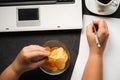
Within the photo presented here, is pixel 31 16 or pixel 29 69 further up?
pixel 31 16


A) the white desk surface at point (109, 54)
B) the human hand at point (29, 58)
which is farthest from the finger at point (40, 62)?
the white desk surface at point (109, 54)

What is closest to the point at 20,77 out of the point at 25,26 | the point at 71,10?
the point at 25,26

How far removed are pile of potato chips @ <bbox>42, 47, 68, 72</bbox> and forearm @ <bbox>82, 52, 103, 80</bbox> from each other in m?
0.07

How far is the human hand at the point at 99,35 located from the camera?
0.80 m

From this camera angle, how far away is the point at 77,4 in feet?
2.77

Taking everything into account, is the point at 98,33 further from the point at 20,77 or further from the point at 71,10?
the point at 20,77

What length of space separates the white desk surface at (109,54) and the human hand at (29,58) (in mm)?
130

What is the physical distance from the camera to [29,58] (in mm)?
742

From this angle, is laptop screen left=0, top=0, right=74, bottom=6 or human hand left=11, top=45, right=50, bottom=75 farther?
laptop screen left=0, top=0, right=74, bottom=6

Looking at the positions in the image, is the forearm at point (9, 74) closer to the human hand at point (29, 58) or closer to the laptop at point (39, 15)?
the human hand at point (29, 58)

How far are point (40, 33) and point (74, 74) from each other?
178 millimetres

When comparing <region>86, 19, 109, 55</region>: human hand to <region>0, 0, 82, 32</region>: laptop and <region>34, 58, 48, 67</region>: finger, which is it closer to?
<region>0, 0, 82, 32</region>: laptop

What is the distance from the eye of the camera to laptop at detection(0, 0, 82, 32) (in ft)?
2.75

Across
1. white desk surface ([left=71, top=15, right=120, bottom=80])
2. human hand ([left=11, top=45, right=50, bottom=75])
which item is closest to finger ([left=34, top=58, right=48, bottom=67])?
human hand ([left=11, top=45, right=50, bottom=75])
